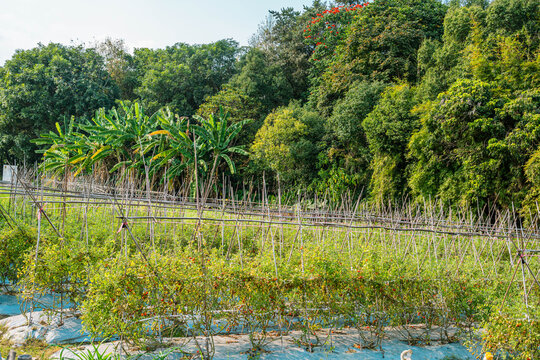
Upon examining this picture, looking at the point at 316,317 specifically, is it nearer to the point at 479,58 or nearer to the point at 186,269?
the point at 186,269

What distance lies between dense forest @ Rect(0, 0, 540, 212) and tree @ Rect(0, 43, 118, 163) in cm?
7

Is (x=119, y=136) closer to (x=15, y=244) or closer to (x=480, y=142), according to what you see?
(x=15, y=244)

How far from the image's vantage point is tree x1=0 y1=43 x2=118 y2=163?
63.9 ft

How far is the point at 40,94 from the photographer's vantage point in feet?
64.2

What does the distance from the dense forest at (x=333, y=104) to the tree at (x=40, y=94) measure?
0.07 meters

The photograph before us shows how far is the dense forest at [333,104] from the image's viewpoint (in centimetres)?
1099

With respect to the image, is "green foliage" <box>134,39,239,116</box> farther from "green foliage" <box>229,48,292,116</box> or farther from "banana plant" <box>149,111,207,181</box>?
"banana plant" <box>149,111,207,181</box>

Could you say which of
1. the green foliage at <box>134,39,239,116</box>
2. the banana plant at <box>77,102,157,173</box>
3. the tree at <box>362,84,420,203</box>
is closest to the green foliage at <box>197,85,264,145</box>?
the green foliage at <box>134,39,239,116</box>

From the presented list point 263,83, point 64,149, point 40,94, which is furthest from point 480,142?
point 40,94

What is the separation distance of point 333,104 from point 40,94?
1359 cm

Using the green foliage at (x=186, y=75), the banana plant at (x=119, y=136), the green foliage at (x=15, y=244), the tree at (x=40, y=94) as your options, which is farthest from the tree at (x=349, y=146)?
the tree at (x=40, y=94)

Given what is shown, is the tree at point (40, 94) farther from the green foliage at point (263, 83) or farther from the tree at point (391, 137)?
the tree at point (391, 137)

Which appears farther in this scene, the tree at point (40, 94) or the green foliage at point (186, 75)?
the green foliage at point (186, 75)

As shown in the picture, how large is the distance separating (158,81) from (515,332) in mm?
19169
